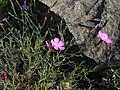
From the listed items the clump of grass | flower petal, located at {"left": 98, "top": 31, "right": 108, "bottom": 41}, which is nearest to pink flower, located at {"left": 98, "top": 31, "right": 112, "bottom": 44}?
flower petal, located at {"left": 98, "top": 31, "right": 108, "bottom": 41}

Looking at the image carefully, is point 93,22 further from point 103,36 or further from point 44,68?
point 44,68

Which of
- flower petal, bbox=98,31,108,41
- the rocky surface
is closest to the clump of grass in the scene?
the rocky surface

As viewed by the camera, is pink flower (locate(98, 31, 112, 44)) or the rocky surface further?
the rocky surface

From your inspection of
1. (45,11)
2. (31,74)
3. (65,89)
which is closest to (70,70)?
(65,89)

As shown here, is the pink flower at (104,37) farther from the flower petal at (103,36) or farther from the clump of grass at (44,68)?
the clump of grass at (44,68)

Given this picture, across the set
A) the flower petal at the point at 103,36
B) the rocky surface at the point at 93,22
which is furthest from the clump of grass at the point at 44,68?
the flower petal at the point at 103,36

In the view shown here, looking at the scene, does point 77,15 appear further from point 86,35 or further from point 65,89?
point 65,89

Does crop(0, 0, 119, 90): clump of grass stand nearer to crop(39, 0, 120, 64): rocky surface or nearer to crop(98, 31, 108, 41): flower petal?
crop(39, 0, 120, 64): rocky surface

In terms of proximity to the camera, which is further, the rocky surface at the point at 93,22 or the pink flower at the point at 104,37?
the rocky surface at the point at 93,22

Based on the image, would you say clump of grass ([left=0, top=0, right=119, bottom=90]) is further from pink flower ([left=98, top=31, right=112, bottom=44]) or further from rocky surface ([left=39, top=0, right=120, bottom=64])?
pink flower ([left=98, top=31, right=112, bottom=44])
